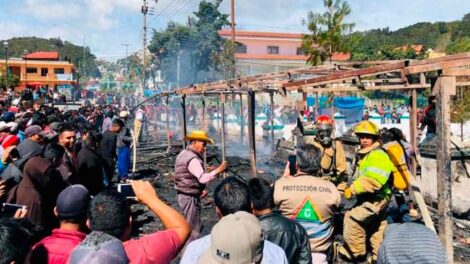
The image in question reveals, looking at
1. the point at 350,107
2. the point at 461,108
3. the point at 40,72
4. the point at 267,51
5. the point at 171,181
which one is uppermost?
the point at 267,51


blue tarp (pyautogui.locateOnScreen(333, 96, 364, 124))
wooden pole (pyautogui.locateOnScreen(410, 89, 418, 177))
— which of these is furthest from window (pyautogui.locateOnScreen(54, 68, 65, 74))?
wooden pole (pyautogui.locateOnScreen(410, 89, 418, 177))

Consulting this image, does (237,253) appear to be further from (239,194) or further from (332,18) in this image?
(332,18)

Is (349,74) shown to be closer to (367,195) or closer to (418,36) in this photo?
(367,195)

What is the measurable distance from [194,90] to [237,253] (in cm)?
1248

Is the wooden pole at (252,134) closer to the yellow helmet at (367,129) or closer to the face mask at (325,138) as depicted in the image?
the face mask at (325,138)

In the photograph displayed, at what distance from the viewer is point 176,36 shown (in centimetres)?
4997

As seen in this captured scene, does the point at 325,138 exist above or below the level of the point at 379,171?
above

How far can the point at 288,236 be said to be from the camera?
3375 mm

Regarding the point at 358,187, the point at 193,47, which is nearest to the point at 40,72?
the point at 193,47

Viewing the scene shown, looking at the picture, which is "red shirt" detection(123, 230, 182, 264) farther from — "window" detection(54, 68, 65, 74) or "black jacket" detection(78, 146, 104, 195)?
"window" detection(54, 68, 65, 74)

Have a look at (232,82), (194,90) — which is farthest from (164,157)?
(232,82)

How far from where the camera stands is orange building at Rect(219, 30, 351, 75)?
180 ft

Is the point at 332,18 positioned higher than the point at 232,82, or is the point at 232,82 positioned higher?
the point at 332,18

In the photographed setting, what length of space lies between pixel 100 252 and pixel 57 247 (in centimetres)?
56
